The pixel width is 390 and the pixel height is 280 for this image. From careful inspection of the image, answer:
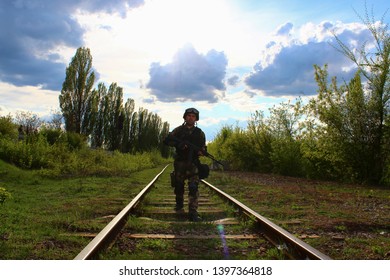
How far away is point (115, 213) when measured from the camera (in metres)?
6.96

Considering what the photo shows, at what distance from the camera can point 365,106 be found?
1342cm

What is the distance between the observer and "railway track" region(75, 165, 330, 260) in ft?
13.6

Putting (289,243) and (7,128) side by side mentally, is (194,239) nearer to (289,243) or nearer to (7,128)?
(289,243)

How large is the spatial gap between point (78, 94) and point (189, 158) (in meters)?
31.3

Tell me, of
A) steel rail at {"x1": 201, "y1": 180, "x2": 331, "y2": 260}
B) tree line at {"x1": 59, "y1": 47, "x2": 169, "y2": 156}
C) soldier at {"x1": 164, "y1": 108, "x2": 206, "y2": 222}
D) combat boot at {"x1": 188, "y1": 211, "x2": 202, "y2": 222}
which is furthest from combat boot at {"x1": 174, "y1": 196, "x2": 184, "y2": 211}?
tree line at {"x1": 59, "y1": 47, "x2": 169, "y2": 156}

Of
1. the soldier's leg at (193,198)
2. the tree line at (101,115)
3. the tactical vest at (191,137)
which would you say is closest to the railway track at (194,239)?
the soldier's leg at (193,198)

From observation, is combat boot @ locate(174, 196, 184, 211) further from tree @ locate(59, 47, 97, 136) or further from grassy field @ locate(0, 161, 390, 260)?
tree @ locate(59, 47, 97, 136)

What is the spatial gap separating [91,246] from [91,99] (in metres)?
34.9

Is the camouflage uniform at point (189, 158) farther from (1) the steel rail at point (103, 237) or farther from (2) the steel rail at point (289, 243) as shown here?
(2) the steel rail at point (289, 243)

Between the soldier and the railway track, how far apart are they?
422 millimetres

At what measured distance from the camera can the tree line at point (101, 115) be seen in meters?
35.6
